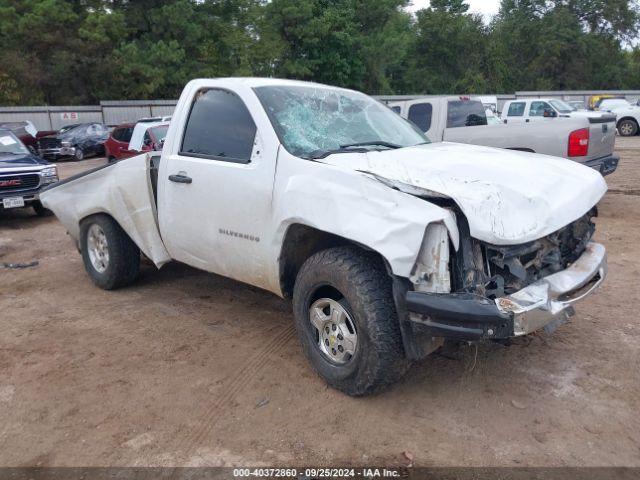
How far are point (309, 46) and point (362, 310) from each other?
1536 inches

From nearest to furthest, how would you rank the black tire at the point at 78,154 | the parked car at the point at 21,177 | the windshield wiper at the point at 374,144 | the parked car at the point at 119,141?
the windshield wiper at the point at 374,144 < the parked car at the point at 21,177 < the parked car at the point at 119,141 < the black tire at the point at 78,154

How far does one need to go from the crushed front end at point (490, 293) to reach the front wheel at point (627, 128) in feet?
82.0

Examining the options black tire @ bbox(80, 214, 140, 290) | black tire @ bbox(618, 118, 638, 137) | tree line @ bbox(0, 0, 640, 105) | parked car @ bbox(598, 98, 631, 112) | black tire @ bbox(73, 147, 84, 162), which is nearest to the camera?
black tire @ bbox(80, 214, 140, 290)

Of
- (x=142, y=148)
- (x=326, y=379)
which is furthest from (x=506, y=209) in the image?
(x=142, y=148)

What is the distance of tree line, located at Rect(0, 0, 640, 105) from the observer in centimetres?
3259

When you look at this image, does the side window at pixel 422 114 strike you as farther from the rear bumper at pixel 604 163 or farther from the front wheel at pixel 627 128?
the front wheel at pixel 627 128

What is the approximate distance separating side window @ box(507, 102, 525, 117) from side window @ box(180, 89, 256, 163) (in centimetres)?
1727

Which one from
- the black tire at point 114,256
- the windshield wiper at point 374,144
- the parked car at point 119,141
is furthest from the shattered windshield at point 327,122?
the parked car at point 119,141

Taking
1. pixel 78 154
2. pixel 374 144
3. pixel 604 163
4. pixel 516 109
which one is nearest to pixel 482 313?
pixel 374 144

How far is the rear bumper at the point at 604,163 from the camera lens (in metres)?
8.39

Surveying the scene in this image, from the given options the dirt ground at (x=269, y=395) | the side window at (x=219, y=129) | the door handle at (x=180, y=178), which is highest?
the side window at (x=219, y=129)

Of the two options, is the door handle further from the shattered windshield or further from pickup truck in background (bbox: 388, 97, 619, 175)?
pickup truck in background (bbox: 388, 97, 619, 175)

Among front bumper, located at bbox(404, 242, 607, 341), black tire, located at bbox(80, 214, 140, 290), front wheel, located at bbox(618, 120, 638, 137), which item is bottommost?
front wheel, located at bbox(618, 120, 638, 137)

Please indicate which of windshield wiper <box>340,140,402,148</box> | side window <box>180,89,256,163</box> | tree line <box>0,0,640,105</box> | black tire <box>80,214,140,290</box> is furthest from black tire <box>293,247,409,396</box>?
tree line <box>0,0,640,105</box>
